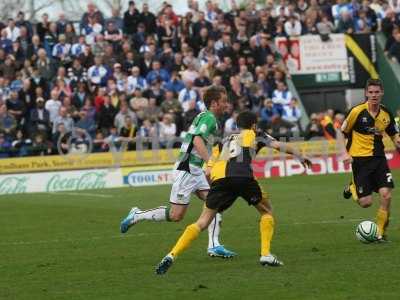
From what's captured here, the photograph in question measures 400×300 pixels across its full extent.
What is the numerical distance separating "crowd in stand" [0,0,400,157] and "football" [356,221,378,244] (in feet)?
49.7

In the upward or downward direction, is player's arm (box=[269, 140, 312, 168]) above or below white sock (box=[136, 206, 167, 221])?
above

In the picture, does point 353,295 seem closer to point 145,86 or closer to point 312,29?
point 145,86

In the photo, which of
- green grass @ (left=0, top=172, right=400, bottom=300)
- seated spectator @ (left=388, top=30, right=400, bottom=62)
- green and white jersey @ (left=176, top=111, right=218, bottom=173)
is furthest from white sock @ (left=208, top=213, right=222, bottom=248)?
seated spectator @ (left=388, top=30, right=400, bottom=62)

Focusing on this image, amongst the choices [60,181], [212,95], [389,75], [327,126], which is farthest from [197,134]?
[389,75]

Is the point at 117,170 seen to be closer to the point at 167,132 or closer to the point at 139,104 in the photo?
the point at 167,132

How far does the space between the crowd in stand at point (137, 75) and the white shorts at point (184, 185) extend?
49.2 feet

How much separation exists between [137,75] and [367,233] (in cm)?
1711

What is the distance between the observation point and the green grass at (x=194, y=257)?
10211mm

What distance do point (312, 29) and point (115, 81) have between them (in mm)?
8271

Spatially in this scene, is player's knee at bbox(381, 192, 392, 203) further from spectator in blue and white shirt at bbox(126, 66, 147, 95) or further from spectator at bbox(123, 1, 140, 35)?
spectator at bbox(123, 1, 140, 35)

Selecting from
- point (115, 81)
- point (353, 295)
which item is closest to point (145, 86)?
point (115, 81)

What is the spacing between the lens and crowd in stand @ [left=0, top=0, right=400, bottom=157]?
27922 millimetres

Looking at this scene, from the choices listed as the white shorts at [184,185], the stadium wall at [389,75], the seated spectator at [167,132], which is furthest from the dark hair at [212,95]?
the stadium wall at [389,75]

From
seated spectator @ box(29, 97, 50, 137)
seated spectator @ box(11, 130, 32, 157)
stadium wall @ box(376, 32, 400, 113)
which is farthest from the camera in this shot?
stadium wall @ box(376, 32, 400, 113)
